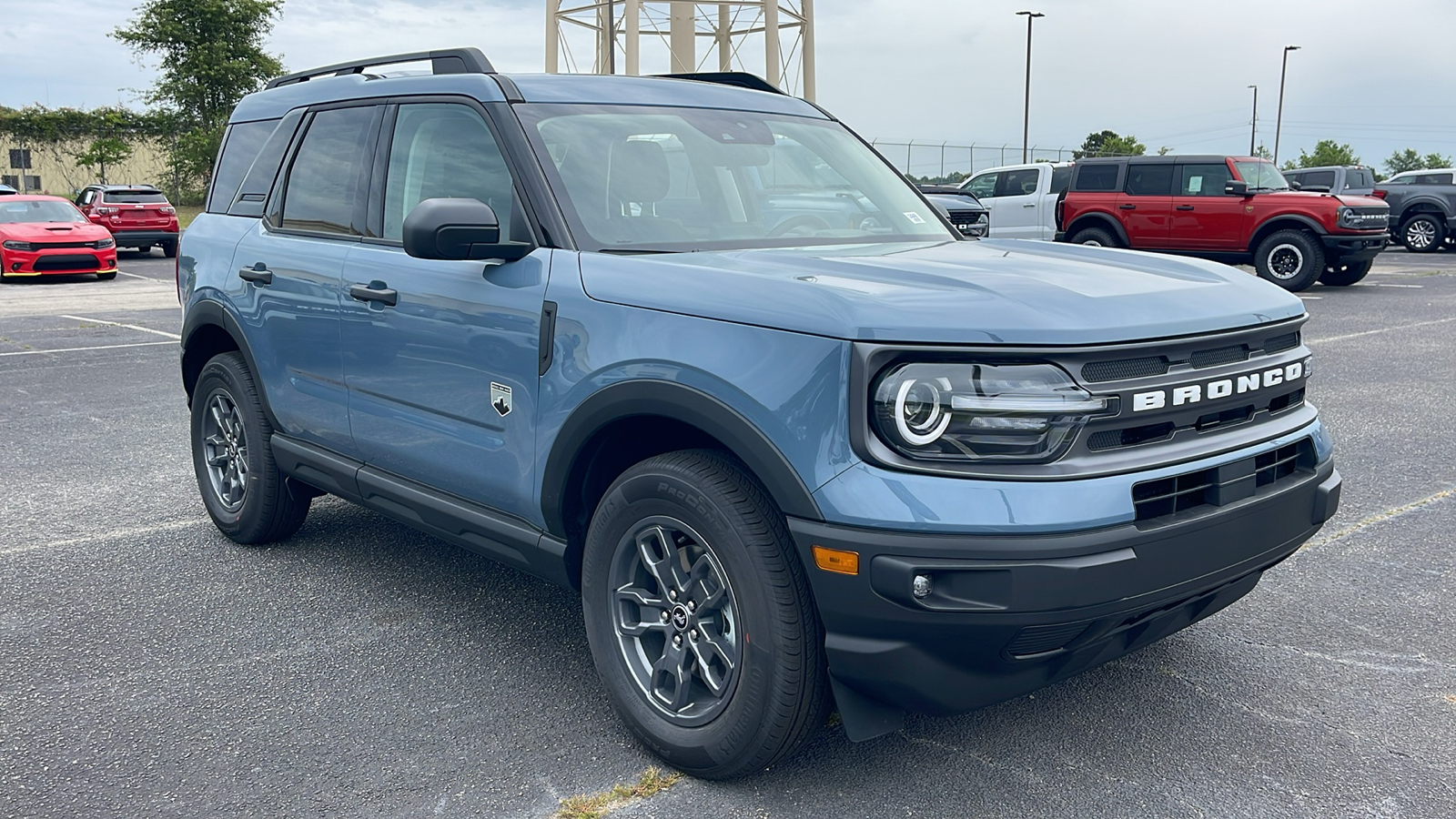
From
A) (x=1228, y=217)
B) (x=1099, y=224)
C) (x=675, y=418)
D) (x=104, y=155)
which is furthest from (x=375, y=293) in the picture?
(x=104, y=155)

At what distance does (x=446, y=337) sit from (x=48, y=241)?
19.7m

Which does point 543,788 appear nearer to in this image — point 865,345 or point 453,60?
point 865,345

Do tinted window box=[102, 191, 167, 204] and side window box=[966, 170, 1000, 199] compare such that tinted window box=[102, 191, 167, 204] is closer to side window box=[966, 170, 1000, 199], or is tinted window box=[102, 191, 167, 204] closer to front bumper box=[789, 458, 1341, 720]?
side window box=[966, 170, 1000, 199]

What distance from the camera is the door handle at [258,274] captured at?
4559mm

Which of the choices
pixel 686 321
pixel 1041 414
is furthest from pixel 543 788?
pixel 1041 414

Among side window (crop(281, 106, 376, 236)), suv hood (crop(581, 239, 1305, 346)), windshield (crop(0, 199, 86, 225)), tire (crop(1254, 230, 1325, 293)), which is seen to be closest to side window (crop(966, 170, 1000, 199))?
tire (crop(1254, 230, 1325, 293))

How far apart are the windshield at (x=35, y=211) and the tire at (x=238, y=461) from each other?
1851 centimetres

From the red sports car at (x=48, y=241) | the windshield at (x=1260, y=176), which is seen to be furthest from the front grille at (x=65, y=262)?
the windshield at (x=1260, y=176)

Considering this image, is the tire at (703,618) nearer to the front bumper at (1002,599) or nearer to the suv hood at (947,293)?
the front bumper at (1002,599)

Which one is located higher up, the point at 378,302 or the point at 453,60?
the point at 453,60

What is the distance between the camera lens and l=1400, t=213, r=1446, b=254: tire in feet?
85.7

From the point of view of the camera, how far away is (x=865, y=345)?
254cm

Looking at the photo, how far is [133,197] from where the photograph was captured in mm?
26625

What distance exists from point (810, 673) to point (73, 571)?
341 cm
